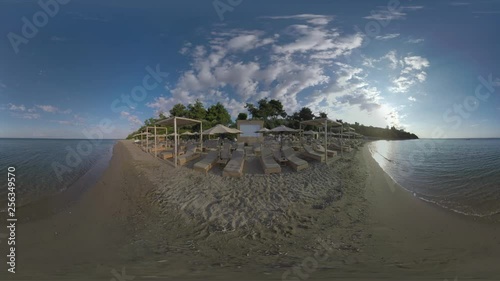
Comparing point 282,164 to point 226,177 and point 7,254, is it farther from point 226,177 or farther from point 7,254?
point 7,254

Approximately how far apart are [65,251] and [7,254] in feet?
3.11

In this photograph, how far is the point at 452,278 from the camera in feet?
10.9

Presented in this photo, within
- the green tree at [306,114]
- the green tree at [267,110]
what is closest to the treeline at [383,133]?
the green tree at [306,114]

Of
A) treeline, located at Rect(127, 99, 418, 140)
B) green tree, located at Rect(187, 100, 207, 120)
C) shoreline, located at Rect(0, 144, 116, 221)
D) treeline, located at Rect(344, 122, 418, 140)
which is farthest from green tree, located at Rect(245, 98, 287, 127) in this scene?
treeline, located at Rect(344, 122, 418, 140)

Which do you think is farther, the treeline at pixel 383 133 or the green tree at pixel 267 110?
the treeline at pixel 383 133

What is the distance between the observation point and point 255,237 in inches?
180

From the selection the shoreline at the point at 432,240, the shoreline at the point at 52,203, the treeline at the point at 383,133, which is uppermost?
Result: the treeline at the point at 383,133

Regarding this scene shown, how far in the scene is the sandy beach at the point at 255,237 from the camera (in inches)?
139

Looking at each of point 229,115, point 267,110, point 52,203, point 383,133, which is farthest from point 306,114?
point 383,133

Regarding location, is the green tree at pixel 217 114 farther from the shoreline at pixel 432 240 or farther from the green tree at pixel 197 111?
the shoreline at pixel 432 240

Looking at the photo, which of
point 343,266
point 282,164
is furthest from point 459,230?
point 282,164

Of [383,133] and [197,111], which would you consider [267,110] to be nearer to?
[197,111]

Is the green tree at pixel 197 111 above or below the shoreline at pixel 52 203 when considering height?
above

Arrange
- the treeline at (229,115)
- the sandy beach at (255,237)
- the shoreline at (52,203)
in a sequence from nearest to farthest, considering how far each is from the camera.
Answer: the sandy beach at (255,237)
the shoreline at (52,203)
the treeline at (229,115)
